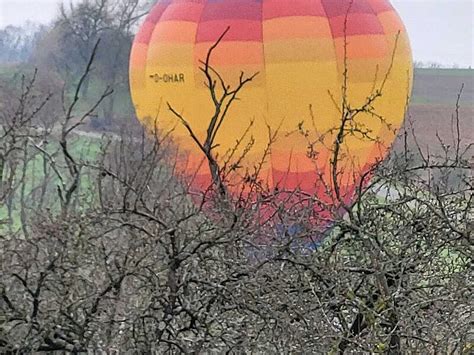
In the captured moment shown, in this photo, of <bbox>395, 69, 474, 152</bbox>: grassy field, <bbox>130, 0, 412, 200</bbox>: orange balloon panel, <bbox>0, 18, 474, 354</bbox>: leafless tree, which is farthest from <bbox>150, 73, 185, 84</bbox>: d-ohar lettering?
<bbox>0, 18, 474, 354</bbox>: leafless tree

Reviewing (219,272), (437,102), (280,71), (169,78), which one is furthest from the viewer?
(437,102)

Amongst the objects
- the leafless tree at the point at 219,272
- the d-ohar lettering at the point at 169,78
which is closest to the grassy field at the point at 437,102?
the leafless tree at the point at 219,272

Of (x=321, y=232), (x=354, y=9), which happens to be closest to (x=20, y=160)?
(x=321, y=232)

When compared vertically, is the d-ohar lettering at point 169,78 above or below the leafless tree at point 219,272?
above

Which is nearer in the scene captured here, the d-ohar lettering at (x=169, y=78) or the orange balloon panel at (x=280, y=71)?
the orange balloon panel at (x=280, y=71)

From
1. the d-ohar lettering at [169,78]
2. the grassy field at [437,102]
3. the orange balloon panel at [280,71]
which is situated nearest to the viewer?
the grassy field at [437,102]

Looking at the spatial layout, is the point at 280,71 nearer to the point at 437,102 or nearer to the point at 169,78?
the point at 169,78

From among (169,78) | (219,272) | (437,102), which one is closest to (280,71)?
(169,78)

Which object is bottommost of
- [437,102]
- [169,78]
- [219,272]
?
[219,272]

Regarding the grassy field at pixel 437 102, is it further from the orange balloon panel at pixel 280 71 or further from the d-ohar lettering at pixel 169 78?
the d-ohar lettering at pixel 169 78

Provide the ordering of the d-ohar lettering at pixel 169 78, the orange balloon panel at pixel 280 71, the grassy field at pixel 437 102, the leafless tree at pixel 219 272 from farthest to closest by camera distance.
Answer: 1. the d-ohar lettering at pixel 169 78
2. the orange balloon panel at pixel 280 71
3. the grassy field at pixel 437 102
4. the leafless tree at pixel 219 272

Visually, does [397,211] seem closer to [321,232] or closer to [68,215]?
[321,232]
